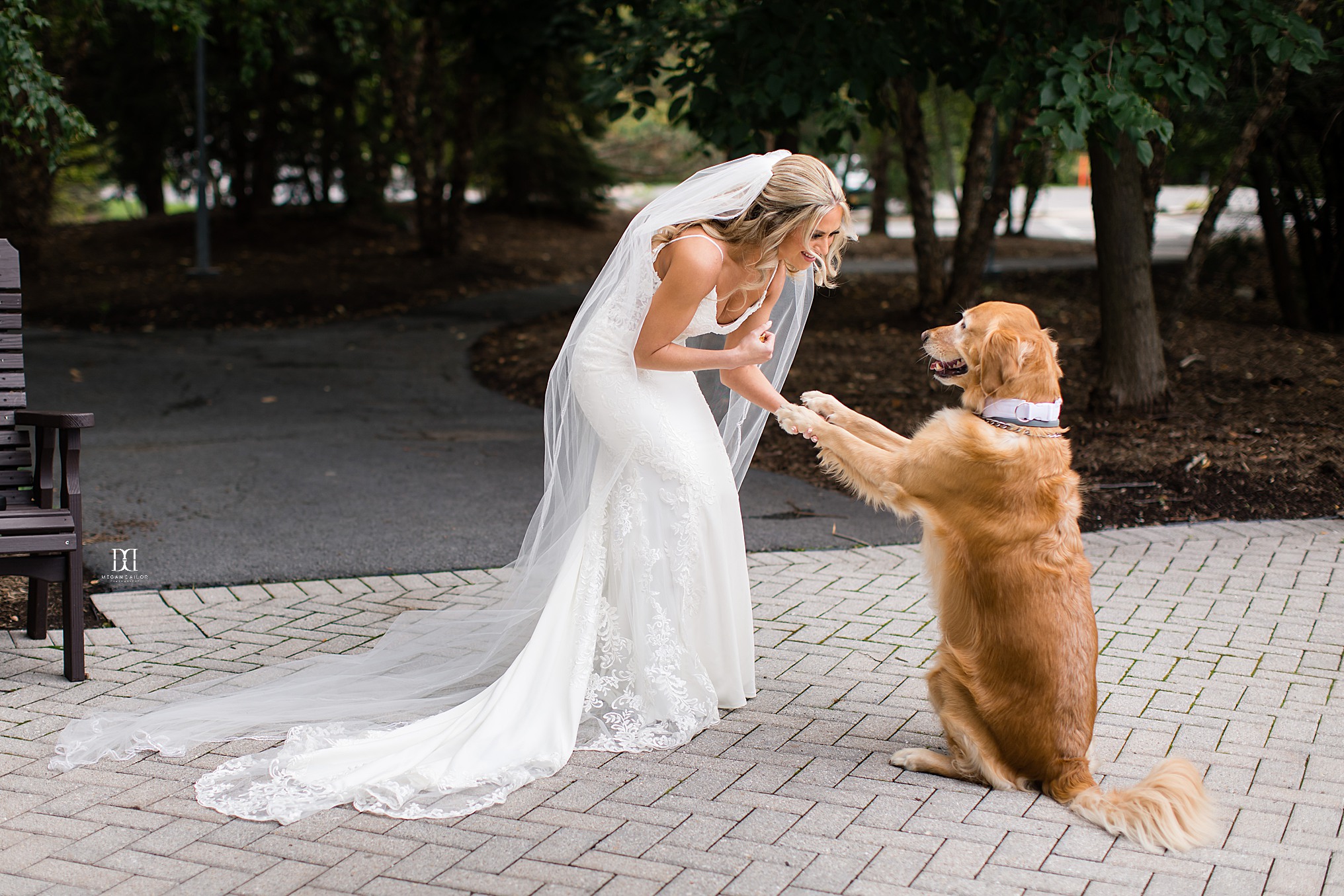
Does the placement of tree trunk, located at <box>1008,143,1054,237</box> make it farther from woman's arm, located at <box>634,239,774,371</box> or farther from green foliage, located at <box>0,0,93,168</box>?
woman's arm, located at <box>634,239,774,371</box>

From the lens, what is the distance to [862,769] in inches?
146

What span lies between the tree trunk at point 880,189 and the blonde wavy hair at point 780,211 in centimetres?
2030

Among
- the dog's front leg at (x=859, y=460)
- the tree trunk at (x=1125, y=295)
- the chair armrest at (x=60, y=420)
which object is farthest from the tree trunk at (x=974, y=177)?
the chair armrest at (x=60, y=420)

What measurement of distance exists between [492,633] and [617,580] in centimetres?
75

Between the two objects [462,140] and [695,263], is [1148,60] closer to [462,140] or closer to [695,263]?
[695,263]

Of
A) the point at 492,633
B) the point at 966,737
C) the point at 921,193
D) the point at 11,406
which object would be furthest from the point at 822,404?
the point at 921,193

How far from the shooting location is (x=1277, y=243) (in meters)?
12.4

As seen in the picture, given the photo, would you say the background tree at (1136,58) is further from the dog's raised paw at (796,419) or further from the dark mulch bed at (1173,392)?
the dog's raised paw at (796,419)

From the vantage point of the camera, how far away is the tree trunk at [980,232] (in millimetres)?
11555

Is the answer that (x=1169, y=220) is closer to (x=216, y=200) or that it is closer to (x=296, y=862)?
(x=216, y=200)

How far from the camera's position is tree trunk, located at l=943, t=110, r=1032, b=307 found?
1155 cm

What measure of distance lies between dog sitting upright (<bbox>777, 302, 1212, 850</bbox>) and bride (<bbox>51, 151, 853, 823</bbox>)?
68 centimetres

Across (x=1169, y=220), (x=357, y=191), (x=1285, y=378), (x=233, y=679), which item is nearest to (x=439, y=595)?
(x=233, y=679)

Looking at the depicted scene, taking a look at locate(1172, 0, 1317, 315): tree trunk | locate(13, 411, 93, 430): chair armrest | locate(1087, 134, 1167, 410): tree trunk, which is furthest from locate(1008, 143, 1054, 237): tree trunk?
locate(13, 411, 93, 430): chair armrest
